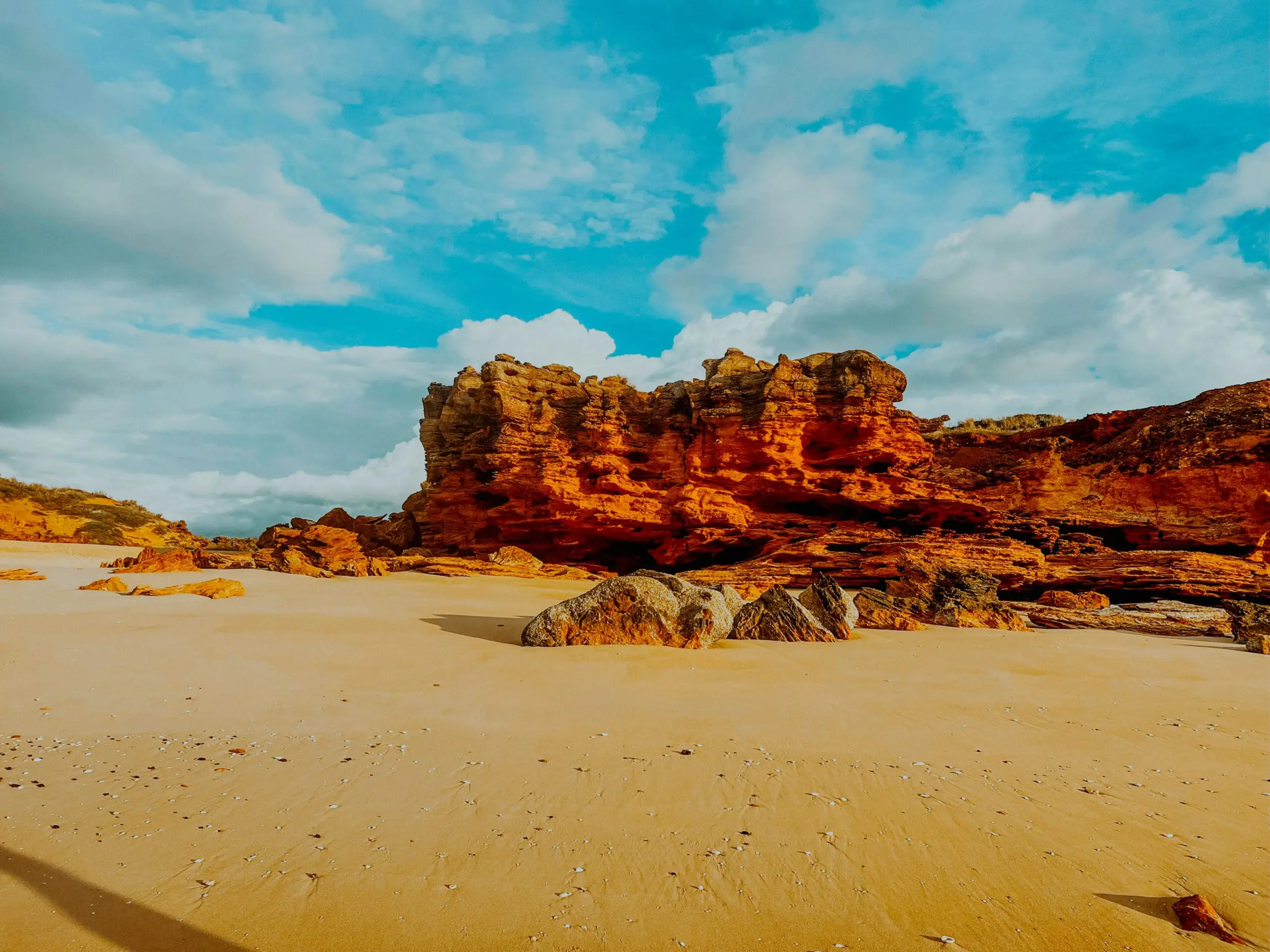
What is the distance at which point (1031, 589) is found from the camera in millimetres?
16250

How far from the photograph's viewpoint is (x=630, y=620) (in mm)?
7703

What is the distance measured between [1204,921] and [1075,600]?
14.4 meters

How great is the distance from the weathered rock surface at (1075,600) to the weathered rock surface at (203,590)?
57.5 feet

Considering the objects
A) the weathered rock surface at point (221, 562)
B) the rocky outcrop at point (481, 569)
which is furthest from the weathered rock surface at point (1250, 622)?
the weathered rock surface at point (221, 562)

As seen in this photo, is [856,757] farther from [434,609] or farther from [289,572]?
[289,572]

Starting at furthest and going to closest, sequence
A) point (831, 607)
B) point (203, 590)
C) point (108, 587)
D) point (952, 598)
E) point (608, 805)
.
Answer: point (952, 598)
point (108, 587)
point (203, 590)
point (831, 607)
point (608, 805)

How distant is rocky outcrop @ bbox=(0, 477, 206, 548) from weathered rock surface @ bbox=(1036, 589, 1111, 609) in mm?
32322

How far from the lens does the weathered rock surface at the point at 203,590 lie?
10.6 metres

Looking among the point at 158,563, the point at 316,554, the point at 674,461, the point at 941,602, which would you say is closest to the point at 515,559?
the point at 316,554

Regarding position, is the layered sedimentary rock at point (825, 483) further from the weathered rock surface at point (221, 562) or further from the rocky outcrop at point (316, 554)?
the weathered rock surface at point (221, 562)

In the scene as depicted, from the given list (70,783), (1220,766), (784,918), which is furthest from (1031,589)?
(70,783)

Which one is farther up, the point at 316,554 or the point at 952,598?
the point at 316,554

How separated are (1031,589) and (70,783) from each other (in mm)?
19304

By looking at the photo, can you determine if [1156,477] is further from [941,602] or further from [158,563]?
[158,563]
